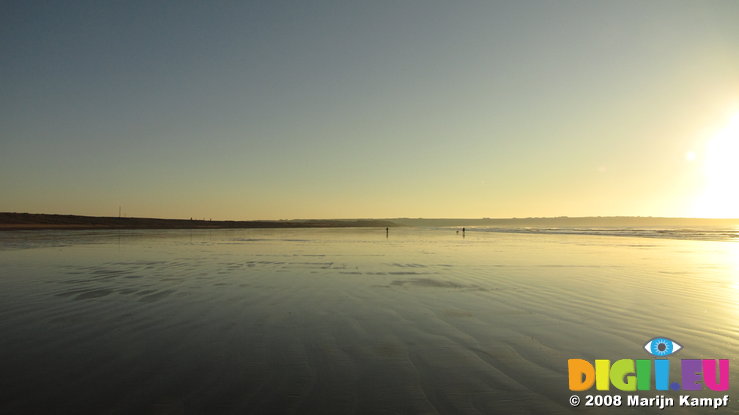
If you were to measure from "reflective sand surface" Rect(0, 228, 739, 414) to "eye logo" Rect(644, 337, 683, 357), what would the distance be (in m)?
0.17

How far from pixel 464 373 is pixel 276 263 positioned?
49.4ft

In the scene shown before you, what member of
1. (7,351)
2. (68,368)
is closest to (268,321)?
(68,368)

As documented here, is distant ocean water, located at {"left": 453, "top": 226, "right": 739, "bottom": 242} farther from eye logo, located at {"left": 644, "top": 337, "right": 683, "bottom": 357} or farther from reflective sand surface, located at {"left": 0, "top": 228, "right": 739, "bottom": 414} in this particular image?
eye logo, located at {"left": 644, "top": 337, "right": 683, "bottom": 357}

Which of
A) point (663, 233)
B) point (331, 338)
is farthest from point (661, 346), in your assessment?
point (663, 233)

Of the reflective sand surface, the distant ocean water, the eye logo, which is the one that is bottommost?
the eye logo

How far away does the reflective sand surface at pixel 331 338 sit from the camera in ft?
14.8

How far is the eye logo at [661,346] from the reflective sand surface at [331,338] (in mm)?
166

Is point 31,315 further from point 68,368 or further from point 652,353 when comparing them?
point 652,353

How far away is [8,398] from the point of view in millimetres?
4348

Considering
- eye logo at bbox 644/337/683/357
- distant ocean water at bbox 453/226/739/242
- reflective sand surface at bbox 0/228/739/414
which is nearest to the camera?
reflective sand surface at bbox 0/228/739/414

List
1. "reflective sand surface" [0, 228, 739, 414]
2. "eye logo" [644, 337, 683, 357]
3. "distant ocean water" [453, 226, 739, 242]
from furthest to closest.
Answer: "distant ocean water" [453, 226, 739, 242]
"eye logo" [644, 337, 683, 357]
"reflective sand surface" [0, 228, 739, 414]

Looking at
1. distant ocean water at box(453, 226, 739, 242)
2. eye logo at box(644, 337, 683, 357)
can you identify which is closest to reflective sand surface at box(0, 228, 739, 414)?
eye logo at box(644, 337, 683, 357)

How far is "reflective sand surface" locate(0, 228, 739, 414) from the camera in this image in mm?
4523

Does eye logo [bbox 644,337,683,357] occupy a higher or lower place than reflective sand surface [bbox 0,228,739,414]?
lower
